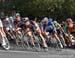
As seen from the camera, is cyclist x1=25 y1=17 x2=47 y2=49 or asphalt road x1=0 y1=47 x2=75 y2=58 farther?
cyclist x1=25 y1=17 x2=47 y2=49

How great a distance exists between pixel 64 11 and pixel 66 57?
1078 cm

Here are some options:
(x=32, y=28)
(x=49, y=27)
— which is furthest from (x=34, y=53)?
(x=49, y=27)

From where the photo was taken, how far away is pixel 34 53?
1345 centimetres

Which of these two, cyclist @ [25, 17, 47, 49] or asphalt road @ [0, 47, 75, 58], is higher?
cyclist @ [25, 17, 47, 49]

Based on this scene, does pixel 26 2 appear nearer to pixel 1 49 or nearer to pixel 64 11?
pixel 64 11

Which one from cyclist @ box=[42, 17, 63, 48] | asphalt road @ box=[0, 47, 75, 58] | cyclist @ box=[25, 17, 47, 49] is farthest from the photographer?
cyclist @ box=[42, 17, 63, 48]

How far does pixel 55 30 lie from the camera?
14883mm

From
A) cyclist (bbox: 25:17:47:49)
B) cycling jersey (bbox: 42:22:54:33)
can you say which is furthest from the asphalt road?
cycling jersey (bbox: 42:22:54:33)

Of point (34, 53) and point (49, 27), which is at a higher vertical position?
point (49, 27)

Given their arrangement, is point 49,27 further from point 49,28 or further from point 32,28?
point 32,28

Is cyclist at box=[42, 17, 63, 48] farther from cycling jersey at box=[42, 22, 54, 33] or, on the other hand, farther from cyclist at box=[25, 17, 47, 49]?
cyclist at box=[25, 17, 47, 49]

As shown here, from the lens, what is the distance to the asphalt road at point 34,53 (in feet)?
41.6

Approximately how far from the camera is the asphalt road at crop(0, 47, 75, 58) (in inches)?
499

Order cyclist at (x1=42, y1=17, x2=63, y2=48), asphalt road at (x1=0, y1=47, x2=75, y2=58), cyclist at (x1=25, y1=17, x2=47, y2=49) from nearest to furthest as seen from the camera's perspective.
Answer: asphalt road at (x1=0, y1=47, x2=75, y2=58), cyclist at (x1=25, y1=17, x2=47, y2=49), cyclist at (x1=42, y1=17, x2=63, y2=48)
